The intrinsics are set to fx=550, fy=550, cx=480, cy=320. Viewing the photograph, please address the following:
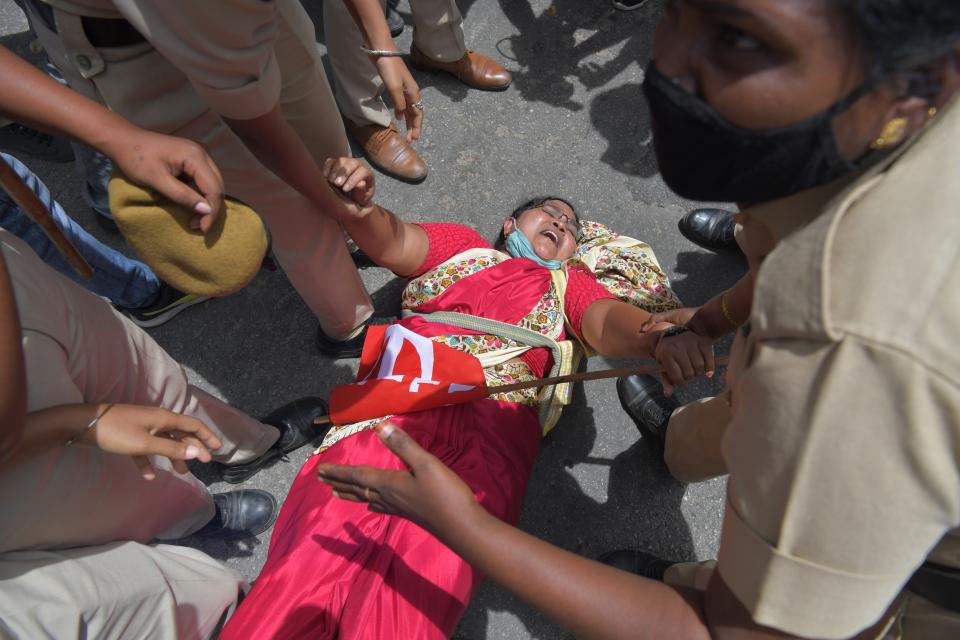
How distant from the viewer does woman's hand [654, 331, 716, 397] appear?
1398 millimetres

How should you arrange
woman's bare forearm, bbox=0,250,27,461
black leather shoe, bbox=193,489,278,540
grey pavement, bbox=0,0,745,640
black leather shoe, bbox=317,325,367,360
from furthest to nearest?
1. black leather shoe, bbox=317,325,367,360
2. grey pavement, bbox=0,0,745,640
3. black leather shoe, bbox=193,489,278,540
4. woman's bare forearm, bbox=0,250,27,461

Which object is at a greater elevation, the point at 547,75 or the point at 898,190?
the point at 898,190

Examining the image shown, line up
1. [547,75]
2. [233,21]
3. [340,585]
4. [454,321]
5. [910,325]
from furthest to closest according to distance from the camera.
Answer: [547,75], [454,321], [340,585], [233,21], [910,325]

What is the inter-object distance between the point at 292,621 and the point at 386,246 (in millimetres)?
1200

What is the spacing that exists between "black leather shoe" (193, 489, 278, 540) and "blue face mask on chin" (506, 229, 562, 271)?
4.45ft

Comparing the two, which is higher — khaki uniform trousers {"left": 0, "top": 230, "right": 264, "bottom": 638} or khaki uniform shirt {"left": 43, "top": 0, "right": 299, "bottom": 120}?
khaki uniform shirt {"left": 43, "top": 0, "right": 299, "bottom": 120}

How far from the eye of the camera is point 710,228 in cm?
244

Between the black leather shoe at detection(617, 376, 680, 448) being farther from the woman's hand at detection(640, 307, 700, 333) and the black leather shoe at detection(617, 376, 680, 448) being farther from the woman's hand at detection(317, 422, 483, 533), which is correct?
the woman's hand at detection(317, 422, 483, 533)

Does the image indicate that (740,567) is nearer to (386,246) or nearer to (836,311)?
(836,311)

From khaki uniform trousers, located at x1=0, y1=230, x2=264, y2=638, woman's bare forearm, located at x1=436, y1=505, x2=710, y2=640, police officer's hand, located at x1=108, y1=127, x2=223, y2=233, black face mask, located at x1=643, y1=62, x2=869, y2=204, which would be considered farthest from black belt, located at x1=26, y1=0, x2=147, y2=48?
woman's bare forearm, located at x1=436, y1=505, x2=710, y2=640

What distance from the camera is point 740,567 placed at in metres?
0.70

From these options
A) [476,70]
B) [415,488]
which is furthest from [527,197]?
[415,488]

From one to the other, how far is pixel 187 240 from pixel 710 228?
212 cm

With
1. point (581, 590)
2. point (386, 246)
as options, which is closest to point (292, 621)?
point (581, 590)
